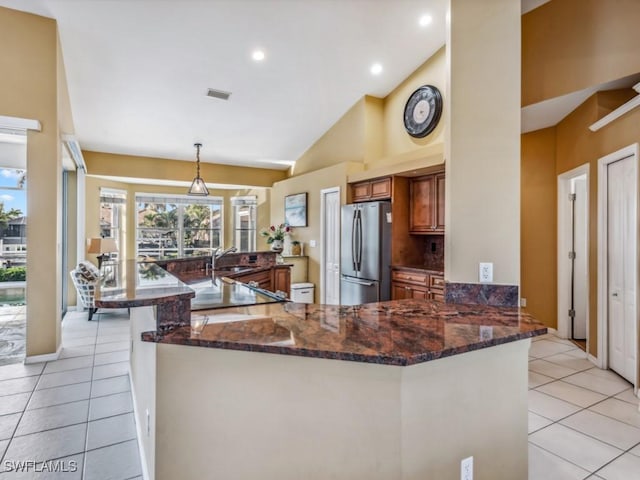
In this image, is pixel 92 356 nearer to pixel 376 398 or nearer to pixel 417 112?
pixel 376 398

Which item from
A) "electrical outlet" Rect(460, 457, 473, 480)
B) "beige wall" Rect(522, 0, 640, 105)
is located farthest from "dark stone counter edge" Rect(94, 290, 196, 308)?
→ "beige wall" Rect(522, 0, 640, 105)

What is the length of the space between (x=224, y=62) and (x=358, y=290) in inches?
133

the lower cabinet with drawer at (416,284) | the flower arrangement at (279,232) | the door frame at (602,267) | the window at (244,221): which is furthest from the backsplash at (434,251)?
the window at (244,221)

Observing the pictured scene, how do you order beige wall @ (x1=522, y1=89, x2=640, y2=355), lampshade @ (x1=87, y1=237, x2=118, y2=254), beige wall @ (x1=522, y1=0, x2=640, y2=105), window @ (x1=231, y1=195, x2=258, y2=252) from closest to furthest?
beige wall @ (x1=522, y1=0, x2=640, y2=105) → beige wall @ (x1=522, y1=89, x2=640, y2=355) → lampshade @ (x1=87, y1=237, x2=118, y2=254) → window @ (x1=231, y1=195, x2=258, y2=252)

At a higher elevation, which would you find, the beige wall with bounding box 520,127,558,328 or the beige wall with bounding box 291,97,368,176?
the beige wall with bounding box 291,97,368,176

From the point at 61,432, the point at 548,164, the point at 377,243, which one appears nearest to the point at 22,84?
the point at 61,432

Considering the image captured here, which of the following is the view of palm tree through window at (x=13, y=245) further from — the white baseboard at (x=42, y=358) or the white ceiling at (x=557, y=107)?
the white ceiling at (x=557, y=107)

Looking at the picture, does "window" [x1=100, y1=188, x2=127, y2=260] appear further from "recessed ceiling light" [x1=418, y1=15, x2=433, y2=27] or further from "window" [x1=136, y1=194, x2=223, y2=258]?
"recessed ceiling light" [x1=418, y1=15, x2=433, y2=27]

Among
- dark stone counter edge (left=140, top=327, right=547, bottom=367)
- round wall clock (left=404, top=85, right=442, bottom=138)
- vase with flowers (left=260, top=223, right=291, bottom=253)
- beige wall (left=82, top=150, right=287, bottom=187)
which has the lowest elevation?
dark stone counter edge (left=140, top=327, right=547, bottom=367)

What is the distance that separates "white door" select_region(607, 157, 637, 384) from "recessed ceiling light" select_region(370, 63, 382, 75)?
9.50ft

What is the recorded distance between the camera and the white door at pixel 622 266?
10.2ft

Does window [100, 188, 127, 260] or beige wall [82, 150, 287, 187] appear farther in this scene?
window [100, 188, 127, 260]

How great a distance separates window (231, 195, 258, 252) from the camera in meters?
8.39

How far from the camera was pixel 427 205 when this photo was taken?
4.54 meters
